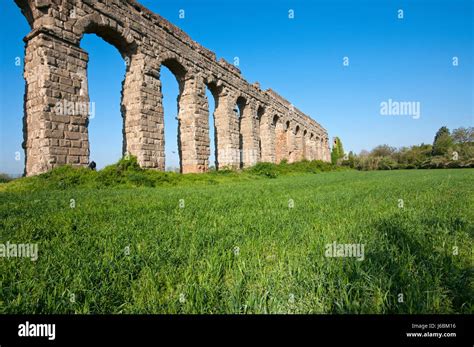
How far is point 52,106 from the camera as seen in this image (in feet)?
26.1

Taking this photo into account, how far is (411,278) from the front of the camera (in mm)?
1419

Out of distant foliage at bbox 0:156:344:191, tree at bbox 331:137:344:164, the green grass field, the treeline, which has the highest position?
tree at bbox 331:137:344:164

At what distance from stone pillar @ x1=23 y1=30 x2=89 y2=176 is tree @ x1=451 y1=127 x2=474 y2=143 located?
4571cm

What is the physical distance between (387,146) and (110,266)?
50.2m

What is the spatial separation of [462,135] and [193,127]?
4191cm

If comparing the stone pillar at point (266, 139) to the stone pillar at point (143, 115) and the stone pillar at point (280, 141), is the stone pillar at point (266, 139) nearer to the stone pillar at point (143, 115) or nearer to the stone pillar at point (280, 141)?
the stone pillar at point (280, 141)

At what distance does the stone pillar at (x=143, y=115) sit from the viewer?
35.8ft

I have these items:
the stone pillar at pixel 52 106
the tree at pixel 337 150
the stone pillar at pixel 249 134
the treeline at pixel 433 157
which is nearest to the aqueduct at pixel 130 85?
the stone pillar at pixel 52 106

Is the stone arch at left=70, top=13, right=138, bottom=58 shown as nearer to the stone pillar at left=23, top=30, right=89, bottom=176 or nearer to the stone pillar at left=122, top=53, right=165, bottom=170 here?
the stone pillar at left=122, top=53, right=165, bottom=170

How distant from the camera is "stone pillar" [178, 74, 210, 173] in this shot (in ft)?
46.0

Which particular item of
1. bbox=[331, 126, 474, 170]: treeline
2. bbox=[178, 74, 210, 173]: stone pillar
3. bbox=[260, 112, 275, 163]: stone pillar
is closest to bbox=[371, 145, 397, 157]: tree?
bbox=[331, 126, 474, 170]: treeline

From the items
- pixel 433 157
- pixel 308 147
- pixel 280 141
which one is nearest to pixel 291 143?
pixel 280 141
